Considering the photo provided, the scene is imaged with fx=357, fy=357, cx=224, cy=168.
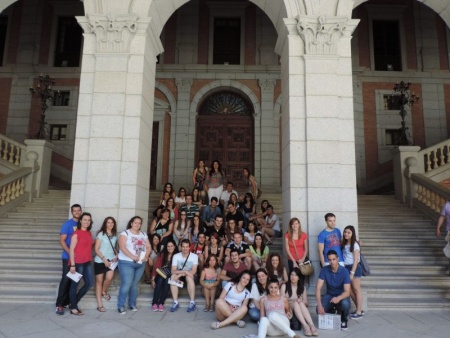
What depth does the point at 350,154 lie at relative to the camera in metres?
7.25

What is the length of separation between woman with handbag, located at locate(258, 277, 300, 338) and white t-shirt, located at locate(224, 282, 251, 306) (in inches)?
15.0

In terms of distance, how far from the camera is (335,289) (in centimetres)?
579

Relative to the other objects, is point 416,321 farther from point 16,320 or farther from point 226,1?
point 226,1

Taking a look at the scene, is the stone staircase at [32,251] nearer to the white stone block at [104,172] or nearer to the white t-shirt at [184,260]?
the white stone block at [104,172]

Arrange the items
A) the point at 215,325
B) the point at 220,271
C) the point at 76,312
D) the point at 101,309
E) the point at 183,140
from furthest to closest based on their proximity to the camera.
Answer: the point at 183,140 < the point at 220,271 < the point at 101,309 < the point at 76,312 < the point at 215,325

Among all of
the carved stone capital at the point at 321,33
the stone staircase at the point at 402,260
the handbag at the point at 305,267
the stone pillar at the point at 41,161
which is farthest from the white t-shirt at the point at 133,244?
the stone pillar at the point at 41,161

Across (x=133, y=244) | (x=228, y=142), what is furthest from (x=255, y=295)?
(x=228, y=142)

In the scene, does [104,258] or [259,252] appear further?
[259,252]

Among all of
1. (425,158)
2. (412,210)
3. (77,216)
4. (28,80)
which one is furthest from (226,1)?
(77,216)

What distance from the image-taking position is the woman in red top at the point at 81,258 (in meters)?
6.10

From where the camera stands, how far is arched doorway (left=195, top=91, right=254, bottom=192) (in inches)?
647

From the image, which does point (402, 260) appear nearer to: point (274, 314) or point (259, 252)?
point (259, 252)

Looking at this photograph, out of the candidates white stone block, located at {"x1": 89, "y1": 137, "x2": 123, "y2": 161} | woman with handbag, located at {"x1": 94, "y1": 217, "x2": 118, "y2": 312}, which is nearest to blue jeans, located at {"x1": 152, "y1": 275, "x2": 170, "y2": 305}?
woman with handbag, located at {"x1": 94, "y1": 217, "x2": 118, "y2": 312}

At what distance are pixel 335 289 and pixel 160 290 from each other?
3048mm
